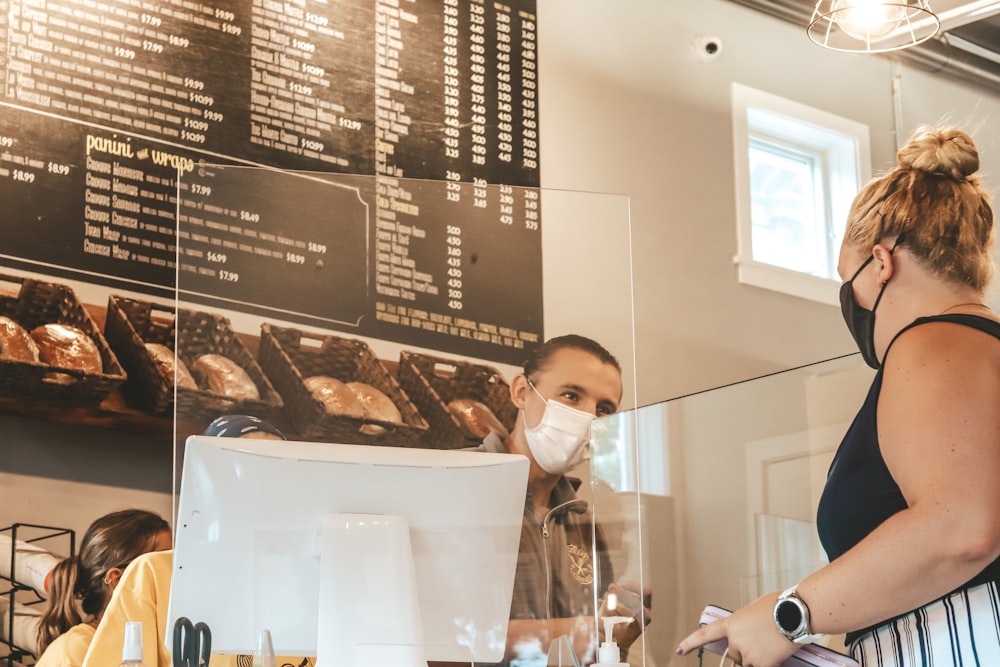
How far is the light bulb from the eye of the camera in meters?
3.33

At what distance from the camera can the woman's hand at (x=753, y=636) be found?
1437 mm

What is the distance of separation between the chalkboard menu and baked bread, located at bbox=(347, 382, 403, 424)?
95 millimetres

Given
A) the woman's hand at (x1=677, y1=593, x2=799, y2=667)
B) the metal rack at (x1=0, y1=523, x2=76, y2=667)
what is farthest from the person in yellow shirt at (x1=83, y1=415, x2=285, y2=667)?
the woman's hand at (x1=677, y1=593, x2=799, y2=667)

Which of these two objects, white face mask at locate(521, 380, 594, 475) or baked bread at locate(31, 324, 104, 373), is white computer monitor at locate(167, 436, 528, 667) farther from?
baked bread at locate(31, 324, 104, 373)

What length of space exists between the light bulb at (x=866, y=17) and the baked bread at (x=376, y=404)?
1.96 m

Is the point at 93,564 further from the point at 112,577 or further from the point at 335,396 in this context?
the point at 335,396

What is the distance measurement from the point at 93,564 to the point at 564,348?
1305 mm

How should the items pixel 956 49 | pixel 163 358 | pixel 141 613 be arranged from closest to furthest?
pixel 141 613, pixel 163 358, pixel 956 49

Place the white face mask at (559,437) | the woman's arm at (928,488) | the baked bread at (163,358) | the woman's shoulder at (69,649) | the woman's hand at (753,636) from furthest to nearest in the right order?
1. the baked bread at (163,358)
2. the woman's shoulder at (69,649)
3. the white face mask at (559,437)
4. the woman's hand at (753,636)
5. the woman's arm at (928,488)

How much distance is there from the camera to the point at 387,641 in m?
1.54

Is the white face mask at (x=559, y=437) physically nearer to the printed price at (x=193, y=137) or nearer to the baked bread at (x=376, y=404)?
the baked bread at (x=376, y=404)

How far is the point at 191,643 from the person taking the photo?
1.59m

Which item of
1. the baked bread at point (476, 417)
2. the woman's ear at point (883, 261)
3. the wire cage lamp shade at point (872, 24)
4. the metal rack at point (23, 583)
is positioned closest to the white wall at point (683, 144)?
the metal rack at point (23, 583)

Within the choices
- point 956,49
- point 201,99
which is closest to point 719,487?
point 201,99
